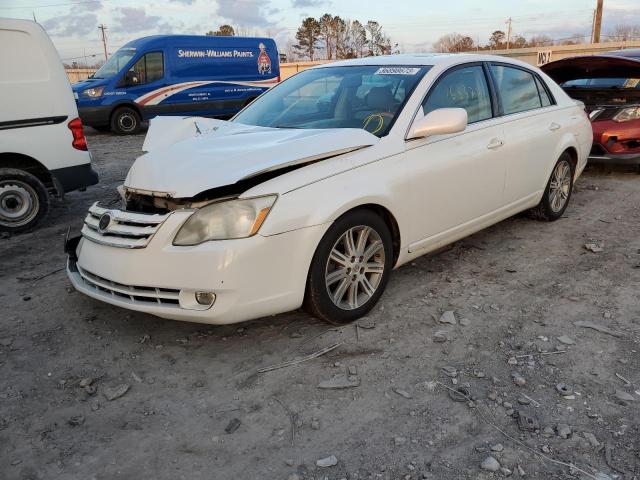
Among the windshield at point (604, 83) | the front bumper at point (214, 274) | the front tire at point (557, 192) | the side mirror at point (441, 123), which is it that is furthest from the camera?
the windshield at point (604, 83)

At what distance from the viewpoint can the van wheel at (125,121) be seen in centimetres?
1365

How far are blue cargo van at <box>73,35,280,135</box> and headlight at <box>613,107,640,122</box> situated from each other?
1022 cm

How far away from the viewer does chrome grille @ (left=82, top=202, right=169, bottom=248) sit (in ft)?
9.94

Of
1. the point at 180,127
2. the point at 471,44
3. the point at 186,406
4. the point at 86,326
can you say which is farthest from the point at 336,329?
the point at 471,44

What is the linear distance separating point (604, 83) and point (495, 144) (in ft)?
15.5

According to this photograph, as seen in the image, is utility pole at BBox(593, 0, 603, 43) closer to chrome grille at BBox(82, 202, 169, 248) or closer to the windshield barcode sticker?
the windshield barcode sticker

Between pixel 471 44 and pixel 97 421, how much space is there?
5923cm

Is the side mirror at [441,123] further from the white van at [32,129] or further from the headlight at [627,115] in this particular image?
the headlight at [627,115]

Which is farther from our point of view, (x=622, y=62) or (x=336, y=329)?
(x=622, y=62)

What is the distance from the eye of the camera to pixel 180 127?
416cm

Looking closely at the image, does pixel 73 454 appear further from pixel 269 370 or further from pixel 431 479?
pixel 431 479

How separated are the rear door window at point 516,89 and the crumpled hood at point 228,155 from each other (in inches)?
68.4

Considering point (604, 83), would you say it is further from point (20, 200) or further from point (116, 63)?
point (116, 63)

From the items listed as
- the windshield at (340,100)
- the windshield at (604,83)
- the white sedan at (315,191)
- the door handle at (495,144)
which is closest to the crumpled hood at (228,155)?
the white sedan at (315,191)
